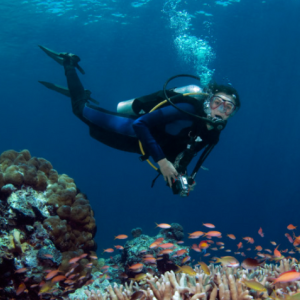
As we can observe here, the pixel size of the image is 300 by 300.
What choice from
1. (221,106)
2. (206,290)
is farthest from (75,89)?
(206,290)

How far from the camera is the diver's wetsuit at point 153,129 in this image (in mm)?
3938

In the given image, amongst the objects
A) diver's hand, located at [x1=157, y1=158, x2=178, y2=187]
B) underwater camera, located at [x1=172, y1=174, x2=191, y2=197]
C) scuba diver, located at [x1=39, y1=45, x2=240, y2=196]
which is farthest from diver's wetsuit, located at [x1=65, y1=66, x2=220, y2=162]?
underwater camera, located at [x1=172, y1=174, x2=191, y2=197]

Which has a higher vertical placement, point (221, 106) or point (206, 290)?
point (221, 106)

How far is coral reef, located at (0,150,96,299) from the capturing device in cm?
454

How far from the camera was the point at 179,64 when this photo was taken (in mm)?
30906

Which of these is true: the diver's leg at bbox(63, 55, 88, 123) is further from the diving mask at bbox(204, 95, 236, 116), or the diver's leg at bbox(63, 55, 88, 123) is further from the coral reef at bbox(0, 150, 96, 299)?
the diving mask at bbox(204, 95, 236, 116)

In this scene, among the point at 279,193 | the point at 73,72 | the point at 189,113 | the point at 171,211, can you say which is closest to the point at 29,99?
the point at 171,211

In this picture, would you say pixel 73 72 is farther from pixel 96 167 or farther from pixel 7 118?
pixel 96 167

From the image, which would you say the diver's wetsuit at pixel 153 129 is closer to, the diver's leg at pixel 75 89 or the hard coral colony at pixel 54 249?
the diver's leg at pixel 75 89

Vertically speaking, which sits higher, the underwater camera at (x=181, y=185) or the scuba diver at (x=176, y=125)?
the scuba diver at (x=176, y=125)

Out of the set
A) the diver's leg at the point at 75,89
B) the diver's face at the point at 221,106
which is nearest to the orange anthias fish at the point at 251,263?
the diver's face at the point at 221,106

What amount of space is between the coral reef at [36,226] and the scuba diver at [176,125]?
222 centimetres

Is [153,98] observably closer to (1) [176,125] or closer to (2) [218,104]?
(1) [176,125]

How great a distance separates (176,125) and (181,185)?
1.19 metres
